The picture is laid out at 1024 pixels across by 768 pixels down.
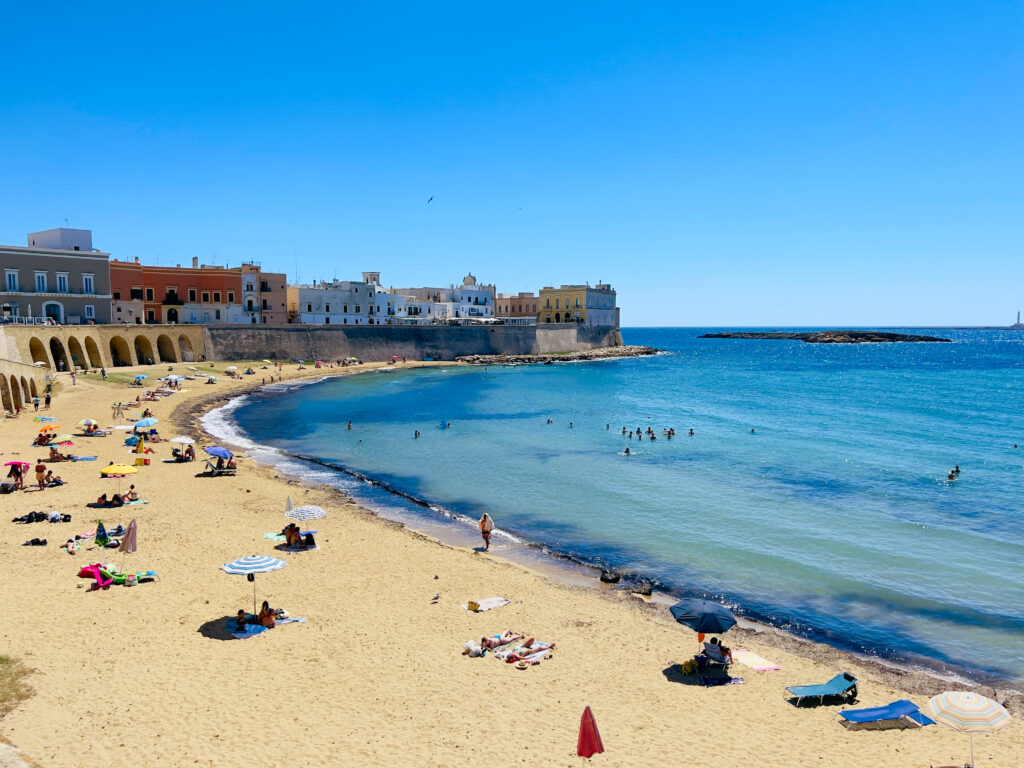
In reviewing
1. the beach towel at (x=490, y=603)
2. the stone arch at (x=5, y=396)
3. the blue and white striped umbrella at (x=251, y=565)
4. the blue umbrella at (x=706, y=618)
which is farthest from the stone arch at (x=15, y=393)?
the blue umbrella at (x=706, y=618)

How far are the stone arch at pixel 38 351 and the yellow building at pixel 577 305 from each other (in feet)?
274

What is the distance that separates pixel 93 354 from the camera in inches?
2200

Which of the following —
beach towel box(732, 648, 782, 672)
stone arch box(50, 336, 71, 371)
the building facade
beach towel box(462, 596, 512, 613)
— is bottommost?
beach towel box(732, 648, 782, 672)

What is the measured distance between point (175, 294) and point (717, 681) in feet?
234

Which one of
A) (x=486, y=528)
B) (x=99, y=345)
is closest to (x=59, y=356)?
(x=99, y=345)

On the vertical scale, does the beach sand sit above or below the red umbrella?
below

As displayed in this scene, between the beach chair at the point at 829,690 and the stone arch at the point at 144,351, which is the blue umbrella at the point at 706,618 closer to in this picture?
the beach chair at the point at 829,690

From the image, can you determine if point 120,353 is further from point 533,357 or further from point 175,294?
point 533,357

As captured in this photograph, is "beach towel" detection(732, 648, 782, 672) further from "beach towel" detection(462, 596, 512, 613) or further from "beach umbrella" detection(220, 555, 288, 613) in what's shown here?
"beach umbrella" detection(220, 555, 288, 613)

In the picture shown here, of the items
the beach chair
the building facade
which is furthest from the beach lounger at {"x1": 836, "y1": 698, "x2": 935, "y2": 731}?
the building facade

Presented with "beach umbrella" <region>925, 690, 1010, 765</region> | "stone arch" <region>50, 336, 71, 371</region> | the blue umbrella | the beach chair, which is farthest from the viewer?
"stone arch" <region>50, 336, 71, 371</region>

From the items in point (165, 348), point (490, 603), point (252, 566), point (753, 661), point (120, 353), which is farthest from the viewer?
point (165, 348)

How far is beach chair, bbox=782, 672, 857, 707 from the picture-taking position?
12.2m

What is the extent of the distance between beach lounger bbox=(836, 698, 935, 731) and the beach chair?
1.58ft
